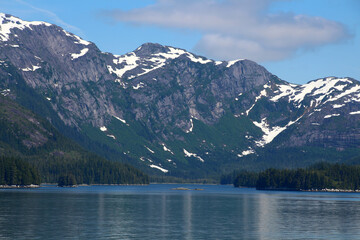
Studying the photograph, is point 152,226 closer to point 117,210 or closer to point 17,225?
point 17,225

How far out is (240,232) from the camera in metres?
107

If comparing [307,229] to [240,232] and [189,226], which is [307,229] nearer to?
[240,232]

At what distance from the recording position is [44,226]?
10894 cm

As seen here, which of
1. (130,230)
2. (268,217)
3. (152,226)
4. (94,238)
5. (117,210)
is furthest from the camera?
(117,210)

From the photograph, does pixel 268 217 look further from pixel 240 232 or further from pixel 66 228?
pixel 66 228

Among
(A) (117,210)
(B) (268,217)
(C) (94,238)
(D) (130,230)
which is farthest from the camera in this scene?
(A) (117,210)

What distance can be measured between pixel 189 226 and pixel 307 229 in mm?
23842

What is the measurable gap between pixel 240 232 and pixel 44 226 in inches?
1487

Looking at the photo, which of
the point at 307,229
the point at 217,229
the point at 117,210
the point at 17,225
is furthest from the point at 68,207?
the point at 307,229

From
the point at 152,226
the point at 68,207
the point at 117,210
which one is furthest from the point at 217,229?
the point at 68,207

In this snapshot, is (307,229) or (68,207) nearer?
(307,229)

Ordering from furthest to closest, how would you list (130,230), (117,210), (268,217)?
(117,210) < (268,217) < (130,230)

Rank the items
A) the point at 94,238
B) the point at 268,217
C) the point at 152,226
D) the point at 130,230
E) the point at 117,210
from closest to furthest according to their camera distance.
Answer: the point at 94,238, the point at 130,230, the point at 152,226, the point at 268,217, the point at 117,210

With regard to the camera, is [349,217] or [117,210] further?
[117,210]
